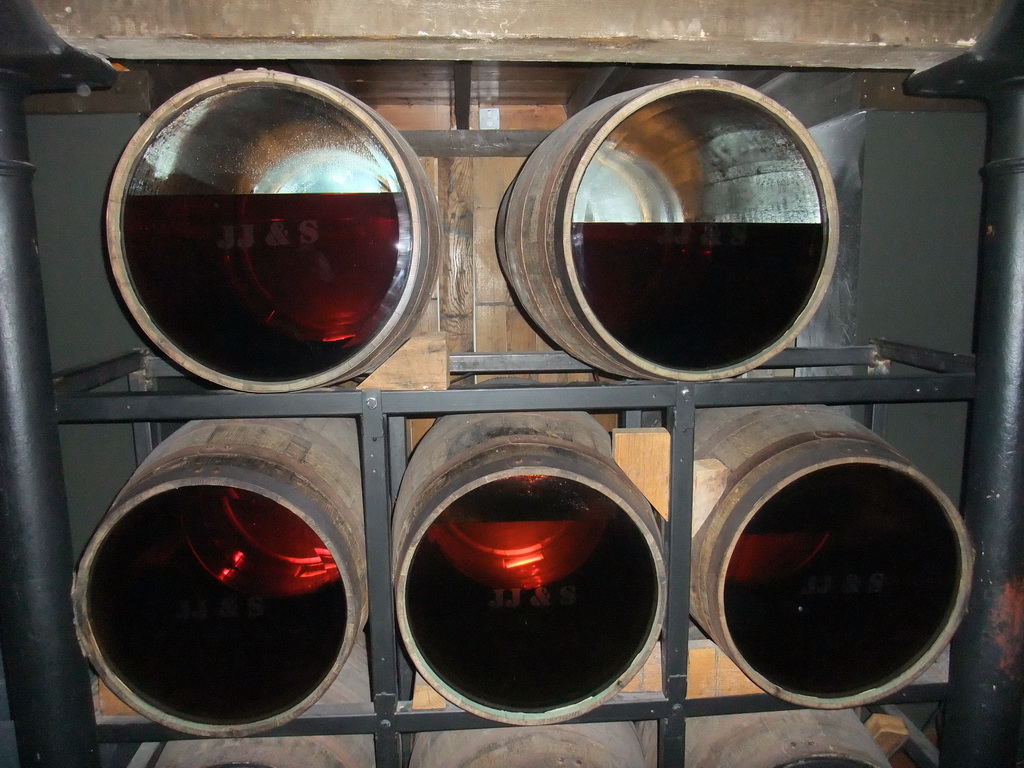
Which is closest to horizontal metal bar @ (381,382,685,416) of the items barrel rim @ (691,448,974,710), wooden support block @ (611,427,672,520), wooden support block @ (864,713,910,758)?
wooden support block @ (611,427,672,520)

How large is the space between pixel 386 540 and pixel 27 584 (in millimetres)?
909

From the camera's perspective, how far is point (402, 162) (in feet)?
4.27

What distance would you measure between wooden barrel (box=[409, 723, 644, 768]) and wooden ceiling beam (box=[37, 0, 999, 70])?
1.98 m

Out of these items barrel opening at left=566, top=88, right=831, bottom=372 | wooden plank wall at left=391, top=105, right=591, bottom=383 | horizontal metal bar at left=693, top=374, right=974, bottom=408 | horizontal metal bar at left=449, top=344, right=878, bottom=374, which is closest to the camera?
barrel opening at left=566, top=88, right=831, bottom=372

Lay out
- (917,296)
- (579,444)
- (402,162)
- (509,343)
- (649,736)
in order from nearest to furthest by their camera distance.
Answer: (402,162) < (579,444) < (649,736) < (917,296) < (509,343)

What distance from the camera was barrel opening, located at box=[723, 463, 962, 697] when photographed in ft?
5.18

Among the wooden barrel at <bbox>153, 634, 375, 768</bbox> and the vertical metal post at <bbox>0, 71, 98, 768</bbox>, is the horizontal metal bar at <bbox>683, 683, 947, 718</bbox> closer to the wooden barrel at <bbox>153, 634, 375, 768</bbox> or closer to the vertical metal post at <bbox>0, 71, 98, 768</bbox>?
the wooden barrel at <bbox>153, 634, 375, 768</bbox>

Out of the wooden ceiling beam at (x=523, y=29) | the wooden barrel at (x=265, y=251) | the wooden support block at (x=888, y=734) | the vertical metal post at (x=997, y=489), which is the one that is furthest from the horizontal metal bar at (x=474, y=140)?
the wooden support block at (x=888, y=734)

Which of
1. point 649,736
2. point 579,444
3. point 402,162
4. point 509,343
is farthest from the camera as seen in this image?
point 509,343

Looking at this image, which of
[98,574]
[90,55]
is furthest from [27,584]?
[90,55]

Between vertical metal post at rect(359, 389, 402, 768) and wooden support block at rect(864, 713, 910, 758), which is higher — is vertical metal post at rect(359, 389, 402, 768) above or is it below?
Answer: above

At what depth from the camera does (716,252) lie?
1.44 m

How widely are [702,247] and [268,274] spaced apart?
41.0 inches

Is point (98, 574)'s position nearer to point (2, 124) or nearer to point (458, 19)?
point (2, 124)
